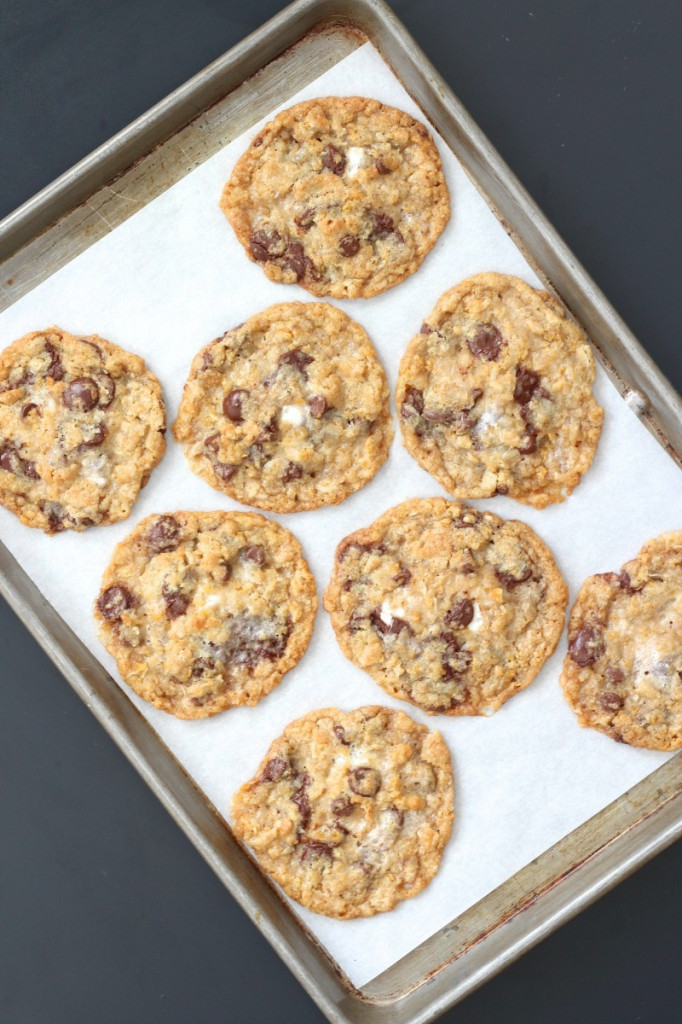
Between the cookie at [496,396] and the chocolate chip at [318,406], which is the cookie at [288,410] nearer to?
the chocolate chip at [318,406]

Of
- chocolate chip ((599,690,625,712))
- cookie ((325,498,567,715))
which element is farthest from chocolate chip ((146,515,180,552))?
chocolate chip ((599,690,625,712))

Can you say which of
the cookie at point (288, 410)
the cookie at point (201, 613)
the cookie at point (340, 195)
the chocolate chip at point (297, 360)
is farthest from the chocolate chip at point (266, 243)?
the cookie at point (201, 613)

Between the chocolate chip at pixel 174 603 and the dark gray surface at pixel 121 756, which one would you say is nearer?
the chocolate chip at pixel 174 603

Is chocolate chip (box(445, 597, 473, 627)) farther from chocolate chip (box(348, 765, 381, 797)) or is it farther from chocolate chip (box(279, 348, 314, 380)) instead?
chocolate chip (box(279, 348, 314, 380))

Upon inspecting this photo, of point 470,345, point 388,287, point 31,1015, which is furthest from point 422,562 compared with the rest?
point 31,1015

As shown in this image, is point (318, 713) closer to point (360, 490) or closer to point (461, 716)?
point (461, 716)

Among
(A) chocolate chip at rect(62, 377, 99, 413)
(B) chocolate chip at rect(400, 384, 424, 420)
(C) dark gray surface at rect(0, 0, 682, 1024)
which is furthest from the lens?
(C) dark gray surface at rect(0, 0, 682, 1024)

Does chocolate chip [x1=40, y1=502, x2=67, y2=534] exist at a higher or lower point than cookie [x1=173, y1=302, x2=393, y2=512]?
higher
